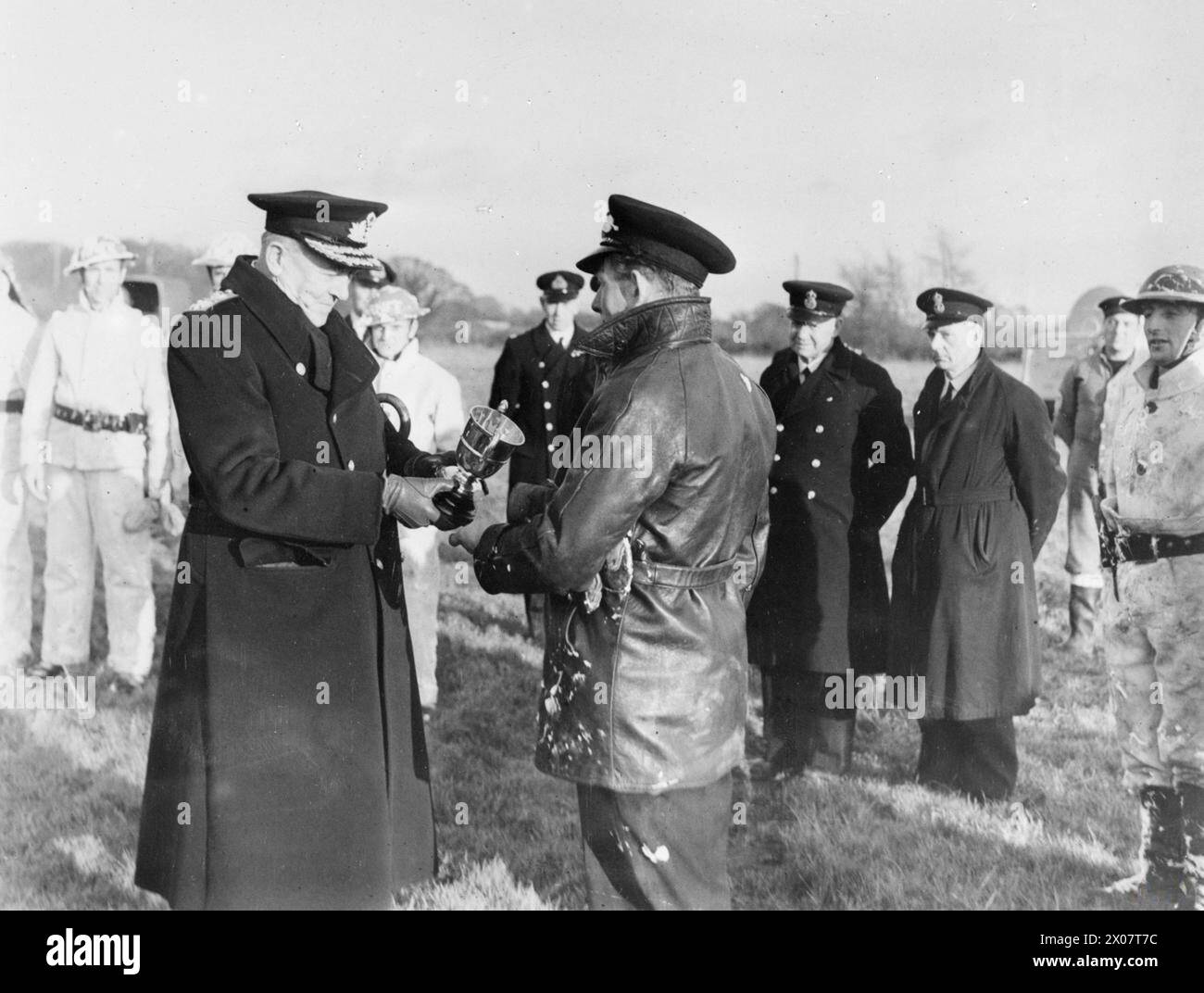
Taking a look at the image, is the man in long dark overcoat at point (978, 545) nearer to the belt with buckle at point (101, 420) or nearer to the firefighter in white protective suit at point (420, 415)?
the firefighter in white protective suit at point (420, 415)

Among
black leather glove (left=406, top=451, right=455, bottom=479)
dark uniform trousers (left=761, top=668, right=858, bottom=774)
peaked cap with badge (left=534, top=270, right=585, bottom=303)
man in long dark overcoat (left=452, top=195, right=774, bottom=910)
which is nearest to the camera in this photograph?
man in long dark overcoat (left=452, top=195, right=774, bottom=910)

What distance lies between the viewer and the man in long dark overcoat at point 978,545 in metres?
5.33

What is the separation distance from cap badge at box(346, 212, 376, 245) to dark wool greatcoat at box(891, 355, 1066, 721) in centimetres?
292

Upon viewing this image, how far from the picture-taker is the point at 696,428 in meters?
3.43

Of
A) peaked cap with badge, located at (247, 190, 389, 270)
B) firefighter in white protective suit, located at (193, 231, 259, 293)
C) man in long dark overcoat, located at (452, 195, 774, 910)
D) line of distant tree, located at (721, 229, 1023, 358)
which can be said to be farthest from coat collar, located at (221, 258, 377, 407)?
line of distant tree, located at (721, 229, 1023, 358)

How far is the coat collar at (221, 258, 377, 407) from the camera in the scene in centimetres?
362

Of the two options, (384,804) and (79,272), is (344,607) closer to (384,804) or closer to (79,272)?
(384,804)

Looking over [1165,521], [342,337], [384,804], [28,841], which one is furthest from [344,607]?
[1165,521]

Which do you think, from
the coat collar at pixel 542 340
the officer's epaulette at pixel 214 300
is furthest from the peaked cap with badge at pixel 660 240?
the coat collar at pixel 542 340

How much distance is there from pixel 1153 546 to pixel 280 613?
3242 millimetres

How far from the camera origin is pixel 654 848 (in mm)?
3500

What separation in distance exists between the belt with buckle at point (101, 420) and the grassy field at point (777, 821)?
148 centimetres

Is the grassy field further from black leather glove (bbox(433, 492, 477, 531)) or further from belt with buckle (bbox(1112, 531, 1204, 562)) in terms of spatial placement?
black leather glove (bbox(433, 492, 477, 531))
